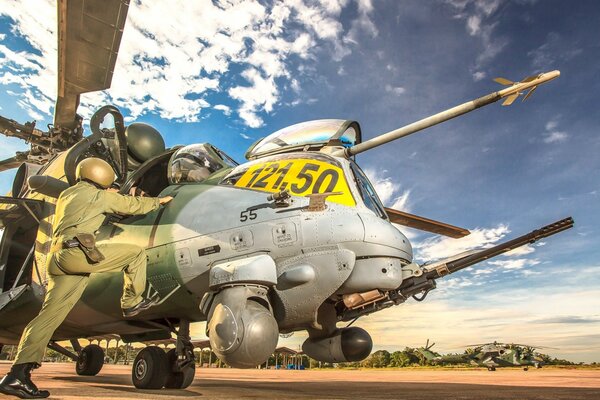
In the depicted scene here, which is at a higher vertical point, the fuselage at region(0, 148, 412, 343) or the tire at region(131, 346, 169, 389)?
the fuselage at region(0, 148, 412, 343)

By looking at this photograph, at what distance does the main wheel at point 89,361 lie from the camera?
9867mm

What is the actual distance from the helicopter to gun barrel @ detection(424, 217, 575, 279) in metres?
26.6

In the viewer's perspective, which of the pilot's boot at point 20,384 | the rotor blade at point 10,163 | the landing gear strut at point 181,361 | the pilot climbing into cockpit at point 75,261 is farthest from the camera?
the rotor blade at point 10,163

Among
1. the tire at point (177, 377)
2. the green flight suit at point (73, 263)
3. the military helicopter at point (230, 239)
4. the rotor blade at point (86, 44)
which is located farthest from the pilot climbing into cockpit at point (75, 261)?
the rotor blade at point (86, 44)

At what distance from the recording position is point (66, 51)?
7.84 m

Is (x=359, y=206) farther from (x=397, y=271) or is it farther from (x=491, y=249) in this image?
(x=491, y=249)

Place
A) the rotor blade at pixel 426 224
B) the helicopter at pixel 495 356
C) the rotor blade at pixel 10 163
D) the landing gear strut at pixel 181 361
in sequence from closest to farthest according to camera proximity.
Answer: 1. the landing gear strut at pixel 181 361
2. the rotor blade at pixel 426 224
3. the rotor blade at pixel 10 163
4. the helicopter at pixel 495 356

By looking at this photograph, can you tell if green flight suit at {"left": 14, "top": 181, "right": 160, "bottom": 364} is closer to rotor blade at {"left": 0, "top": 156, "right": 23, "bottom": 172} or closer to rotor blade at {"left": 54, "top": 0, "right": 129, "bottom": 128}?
rotor blade at {"left": 54, "top": 0, "right": 129, "bottom": 128}

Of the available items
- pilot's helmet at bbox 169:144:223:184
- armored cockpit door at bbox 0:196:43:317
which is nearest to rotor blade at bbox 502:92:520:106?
pilot's helmet at bbox 169:144:223:184

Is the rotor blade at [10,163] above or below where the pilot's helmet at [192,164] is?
above

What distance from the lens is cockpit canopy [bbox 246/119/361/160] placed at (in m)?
5.80

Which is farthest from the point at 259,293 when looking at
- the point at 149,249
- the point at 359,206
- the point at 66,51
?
the point at 66,51

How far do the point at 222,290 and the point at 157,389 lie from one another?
2039 mm

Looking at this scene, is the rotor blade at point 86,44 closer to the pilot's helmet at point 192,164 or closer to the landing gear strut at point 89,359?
the pilot's helmet at point 192,164
